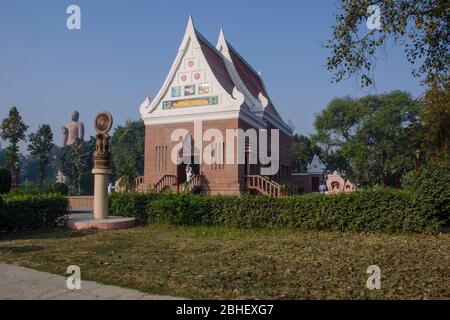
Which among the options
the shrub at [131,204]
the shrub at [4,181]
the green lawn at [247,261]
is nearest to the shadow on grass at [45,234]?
the green lawn at [247,261]

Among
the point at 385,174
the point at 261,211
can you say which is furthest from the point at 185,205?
the point at 385,174

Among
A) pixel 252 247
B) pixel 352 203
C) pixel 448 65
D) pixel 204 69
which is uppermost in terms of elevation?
pixel 204 69

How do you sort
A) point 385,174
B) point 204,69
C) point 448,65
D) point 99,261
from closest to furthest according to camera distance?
point 99,261 → point 448,65 → point 204,69 → point 385,174

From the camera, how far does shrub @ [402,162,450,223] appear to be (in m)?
10.5

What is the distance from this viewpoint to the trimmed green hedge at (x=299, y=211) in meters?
10.9

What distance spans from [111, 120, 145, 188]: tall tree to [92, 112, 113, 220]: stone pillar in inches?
1808

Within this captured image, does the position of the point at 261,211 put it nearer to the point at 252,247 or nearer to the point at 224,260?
the point at 252,247

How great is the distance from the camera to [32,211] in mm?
12039

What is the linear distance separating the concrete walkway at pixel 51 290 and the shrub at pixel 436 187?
9189 millimetres

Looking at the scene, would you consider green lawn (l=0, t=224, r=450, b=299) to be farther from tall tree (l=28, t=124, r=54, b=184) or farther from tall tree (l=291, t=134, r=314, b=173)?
tall tree (l=291, t=134, r=314, b=173)

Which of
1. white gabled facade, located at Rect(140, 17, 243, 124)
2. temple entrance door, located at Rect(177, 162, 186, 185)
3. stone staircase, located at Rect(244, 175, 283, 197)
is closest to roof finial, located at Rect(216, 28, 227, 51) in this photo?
white gabled facade, located at Rect(140, 17, 243, 124)

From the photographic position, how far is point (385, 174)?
133ft

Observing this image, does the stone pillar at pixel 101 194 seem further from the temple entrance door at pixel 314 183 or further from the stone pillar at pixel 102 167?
the temple entrance door at pixel 314 183
